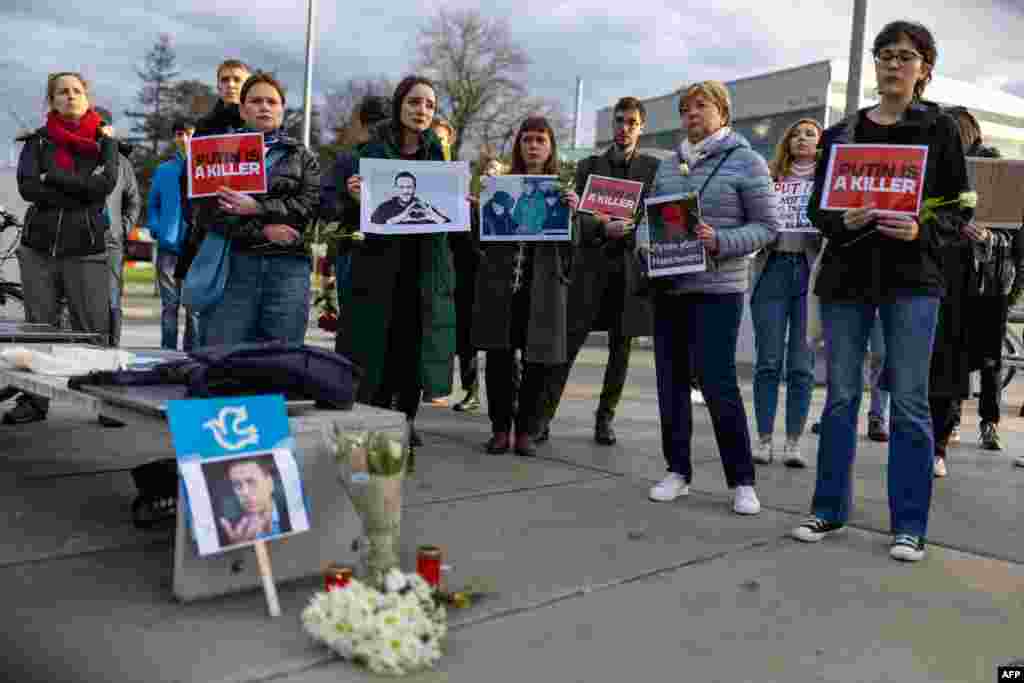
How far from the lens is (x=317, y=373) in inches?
144

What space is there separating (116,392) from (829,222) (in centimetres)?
290

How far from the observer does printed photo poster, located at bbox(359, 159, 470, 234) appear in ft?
17.1

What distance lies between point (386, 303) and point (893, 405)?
2.56 m

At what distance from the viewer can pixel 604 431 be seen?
6539mm

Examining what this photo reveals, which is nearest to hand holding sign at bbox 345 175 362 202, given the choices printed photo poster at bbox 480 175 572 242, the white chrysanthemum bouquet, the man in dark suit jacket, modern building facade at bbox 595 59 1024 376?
printed photo poster at bbox 480 175 572 242

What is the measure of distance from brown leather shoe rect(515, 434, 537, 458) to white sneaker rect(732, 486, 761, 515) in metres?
1.50

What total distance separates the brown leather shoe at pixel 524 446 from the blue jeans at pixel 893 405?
196 cm

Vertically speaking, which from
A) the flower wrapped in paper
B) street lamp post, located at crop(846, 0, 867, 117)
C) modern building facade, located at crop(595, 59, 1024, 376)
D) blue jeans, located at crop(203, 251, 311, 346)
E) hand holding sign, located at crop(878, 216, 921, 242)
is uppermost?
modern building facade, located at crop(595, 59, 1024, 376)

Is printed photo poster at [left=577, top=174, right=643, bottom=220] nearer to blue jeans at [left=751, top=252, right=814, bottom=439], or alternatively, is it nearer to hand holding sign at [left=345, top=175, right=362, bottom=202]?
blue jeans at [left=751, top=252, right=814, bottom=439]

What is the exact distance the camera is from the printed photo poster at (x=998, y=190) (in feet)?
20.2

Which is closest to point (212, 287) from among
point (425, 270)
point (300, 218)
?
point (300, 218)

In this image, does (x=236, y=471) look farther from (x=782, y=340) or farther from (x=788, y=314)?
(x=788, y=314)

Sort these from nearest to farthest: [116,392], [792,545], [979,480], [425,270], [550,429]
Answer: [116,392] → [792,545] → [425,270] → [979,480] → [550,429]

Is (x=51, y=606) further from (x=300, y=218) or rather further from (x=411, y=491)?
(x=300, y=218)
